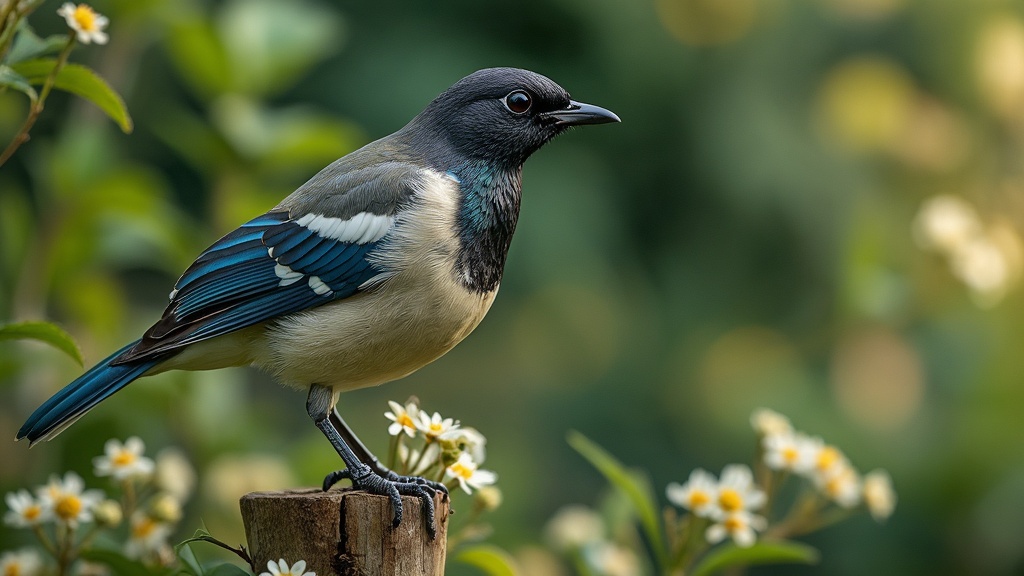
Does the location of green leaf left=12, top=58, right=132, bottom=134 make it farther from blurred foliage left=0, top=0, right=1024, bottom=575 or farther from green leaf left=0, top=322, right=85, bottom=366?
blurred foliage left=0, top=0, right=1024, bottom=575

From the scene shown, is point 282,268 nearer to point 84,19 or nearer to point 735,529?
point 84,19

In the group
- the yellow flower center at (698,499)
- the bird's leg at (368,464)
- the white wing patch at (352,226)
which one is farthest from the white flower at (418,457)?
the yellow flower center at (698,499)

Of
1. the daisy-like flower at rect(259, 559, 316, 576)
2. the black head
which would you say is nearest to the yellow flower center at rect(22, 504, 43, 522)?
the daisy-like flower at rect(259, 559, 316, 576)

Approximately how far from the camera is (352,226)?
2.97 meters

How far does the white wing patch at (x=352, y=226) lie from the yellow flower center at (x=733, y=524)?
3.85ft

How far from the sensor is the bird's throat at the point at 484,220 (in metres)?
2.92

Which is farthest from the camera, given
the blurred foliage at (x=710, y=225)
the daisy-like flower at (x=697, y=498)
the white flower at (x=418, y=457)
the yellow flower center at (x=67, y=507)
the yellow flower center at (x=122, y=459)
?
the blurred foliage at (x=710, y=225)

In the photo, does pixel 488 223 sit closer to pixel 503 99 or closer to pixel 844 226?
pixel 503 99

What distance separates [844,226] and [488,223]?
4.25 metres

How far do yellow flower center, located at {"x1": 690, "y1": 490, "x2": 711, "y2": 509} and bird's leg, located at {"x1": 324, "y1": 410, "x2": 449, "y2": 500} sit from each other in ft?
2.22

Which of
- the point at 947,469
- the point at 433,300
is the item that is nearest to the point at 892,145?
the point at 947,469

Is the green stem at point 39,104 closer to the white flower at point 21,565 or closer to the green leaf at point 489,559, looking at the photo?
the white flower at point 21,565

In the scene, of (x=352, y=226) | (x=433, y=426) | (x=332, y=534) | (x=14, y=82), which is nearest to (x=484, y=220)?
(x=352, y=226)

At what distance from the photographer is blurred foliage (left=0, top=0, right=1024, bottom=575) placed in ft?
18.9
